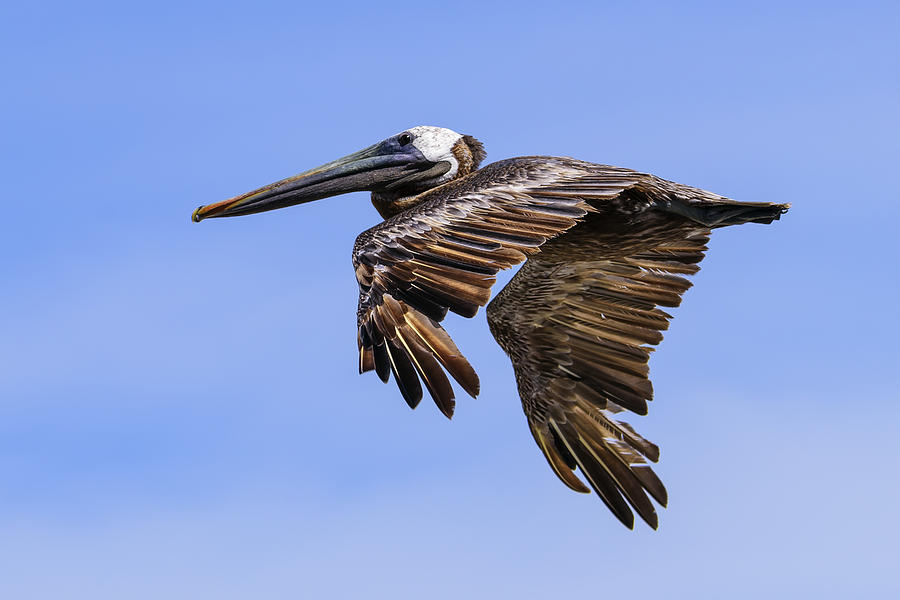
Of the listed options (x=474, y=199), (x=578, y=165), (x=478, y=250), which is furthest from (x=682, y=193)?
(x=478, y=250)

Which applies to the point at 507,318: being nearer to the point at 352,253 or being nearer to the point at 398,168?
the point at 398,168

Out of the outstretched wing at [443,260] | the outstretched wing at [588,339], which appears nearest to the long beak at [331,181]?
the outstretched wing at [588,339]

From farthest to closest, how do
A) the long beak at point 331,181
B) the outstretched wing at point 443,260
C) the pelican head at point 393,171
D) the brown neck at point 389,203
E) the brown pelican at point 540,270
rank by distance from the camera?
the brown neck at point 389,203
the pelican head at point 393,171
the long beak at point 331,181
the brown pelican at point 540,270
the outstretched wing at point 443,260

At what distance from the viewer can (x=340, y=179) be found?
11398mm

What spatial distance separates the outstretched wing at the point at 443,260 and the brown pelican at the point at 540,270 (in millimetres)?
11

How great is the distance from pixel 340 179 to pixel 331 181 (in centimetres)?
9

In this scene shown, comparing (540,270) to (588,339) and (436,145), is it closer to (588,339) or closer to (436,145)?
(588,339)

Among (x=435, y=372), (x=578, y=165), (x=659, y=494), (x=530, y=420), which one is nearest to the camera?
(x=435, y=372)

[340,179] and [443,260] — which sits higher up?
[340,179]

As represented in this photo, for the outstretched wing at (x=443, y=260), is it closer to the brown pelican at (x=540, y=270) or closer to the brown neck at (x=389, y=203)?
the brown pelican at (x=540, y=270)

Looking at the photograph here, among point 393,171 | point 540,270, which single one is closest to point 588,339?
point 540,270

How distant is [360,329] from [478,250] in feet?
3.00

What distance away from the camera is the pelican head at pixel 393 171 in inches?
443

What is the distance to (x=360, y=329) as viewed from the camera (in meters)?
8.24
